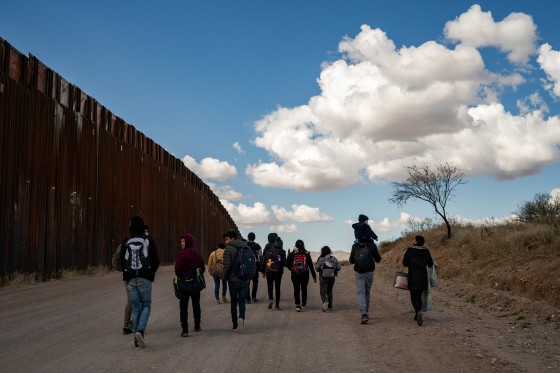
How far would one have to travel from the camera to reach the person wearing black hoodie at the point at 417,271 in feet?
35.3

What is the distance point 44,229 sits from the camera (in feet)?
67.8

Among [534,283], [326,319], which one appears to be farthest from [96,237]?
[534,283]

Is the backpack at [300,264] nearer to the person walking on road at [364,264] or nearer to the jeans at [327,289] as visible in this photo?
the jeans at [327,289]

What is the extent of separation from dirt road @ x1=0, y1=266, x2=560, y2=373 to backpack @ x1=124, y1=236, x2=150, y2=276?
119 cm

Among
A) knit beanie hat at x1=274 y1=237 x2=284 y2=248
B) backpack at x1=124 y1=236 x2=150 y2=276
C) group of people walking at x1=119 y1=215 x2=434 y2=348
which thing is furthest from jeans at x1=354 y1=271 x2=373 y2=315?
backpack at x1=124 y1=236 x2=150 y2=276

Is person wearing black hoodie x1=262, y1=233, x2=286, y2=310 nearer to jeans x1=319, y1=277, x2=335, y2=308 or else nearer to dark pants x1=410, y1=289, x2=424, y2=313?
jeans x1=319, y1=277, x2=335, y2=308

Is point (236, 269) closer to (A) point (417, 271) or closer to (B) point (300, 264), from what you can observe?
(A) point (417, 271)

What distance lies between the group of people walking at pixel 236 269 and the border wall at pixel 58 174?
914 cm

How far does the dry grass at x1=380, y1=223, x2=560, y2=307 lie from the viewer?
13.9 meters

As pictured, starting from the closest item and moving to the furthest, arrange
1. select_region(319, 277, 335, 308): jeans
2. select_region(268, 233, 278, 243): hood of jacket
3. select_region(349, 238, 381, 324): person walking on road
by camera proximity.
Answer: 1. select_region(349, 238, 381, 324): person walking on road
2. select_region(319, 277, 335, 308): jeans
3. select_region(268, 233, 278, 243): hood of jacket

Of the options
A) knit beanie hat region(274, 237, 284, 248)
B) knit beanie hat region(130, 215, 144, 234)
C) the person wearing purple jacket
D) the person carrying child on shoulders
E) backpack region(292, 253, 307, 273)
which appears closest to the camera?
knit beanie hat region(130, 215, 144, 234)

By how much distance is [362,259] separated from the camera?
37.0 feet

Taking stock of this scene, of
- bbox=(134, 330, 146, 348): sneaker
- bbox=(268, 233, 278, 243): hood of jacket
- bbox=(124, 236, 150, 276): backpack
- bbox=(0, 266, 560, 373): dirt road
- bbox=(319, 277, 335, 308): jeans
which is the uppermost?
bbox=(268, 233, 278, 243): hood of jacket

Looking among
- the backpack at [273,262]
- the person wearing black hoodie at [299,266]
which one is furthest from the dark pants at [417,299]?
the backpack at [273,262]
